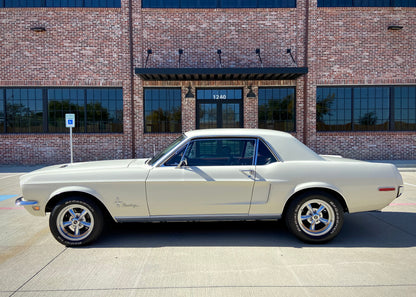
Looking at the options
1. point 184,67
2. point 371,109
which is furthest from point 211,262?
point 371,109

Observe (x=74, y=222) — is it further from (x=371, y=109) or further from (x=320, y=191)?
(x=371, y=109)

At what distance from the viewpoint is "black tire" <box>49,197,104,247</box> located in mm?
3850

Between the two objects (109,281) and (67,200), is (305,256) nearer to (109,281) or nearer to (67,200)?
(109,281)

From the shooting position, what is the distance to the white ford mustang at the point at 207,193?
153 inches

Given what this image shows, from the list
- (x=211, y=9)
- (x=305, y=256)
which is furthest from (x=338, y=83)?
(x=305, y=256)

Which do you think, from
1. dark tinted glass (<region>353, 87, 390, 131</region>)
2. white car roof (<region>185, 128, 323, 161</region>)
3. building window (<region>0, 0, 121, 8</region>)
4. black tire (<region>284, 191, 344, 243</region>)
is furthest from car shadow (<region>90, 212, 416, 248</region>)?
building window (<region>0, 0, 121, 8</region>)

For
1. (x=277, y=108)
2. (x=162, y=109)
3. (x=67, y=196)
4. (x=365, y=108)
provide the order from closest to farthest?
1. (x=67, y=196)
2. (x=162, y=109)
3. (x=277, y=108)
4. (x=365, y=108)

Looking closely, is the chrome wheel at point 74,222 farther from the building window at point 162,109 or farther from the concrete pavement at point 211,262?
the building window at point 162,109

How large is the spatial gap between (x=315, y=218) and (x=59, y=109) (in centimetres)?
1247

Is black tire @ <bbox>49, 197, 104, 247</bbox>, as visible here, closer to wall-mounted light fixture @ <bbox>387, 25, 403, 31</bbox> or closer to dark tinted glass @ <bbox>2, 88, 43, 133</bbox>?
dark tinted glass @ <bbox>2, 88, 43, 133</bbox>

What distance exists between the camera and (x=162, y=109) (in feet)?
43.1

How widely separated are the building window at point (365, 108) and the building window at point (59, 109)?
9393 mm

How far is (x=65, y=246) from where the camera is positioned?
396 cm

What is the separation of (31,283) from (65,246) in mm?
1007
